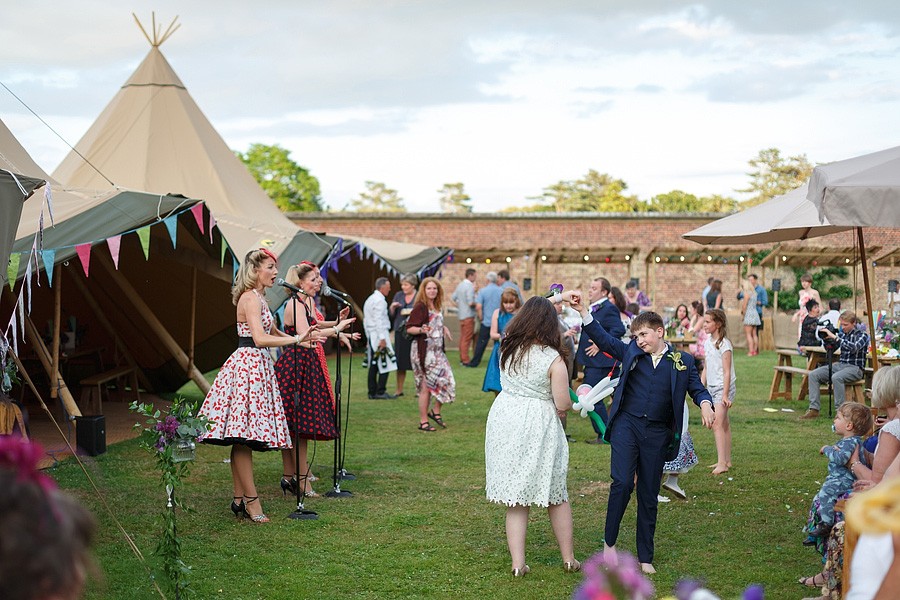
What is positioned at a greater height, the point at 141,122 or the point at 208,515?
the point at 141,122

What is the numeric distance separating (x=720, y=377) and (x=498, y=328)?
3.09 m

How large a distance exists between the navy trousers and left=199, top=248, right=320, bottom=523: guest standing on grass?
2291mm

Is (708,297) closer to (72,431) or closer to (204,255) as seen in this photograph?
(204,255)

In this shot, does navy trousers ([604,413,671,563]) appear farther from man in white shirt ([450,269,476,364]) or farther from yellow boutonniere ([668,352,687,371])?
man in white shirt ([450,269,476,364])

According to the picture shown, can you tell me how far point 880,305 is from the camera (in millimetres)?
29891

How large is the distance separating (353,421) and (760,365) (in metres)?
10.5

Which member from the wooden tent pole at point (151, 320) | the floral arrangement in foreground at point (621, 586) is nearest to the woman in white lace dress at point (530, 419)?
the floral arrangement in foreground at point (621, 586)

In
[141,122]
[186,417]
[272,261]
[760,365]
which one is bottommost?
[760,365]

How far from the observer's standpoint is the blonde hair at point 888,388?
4.53 metres

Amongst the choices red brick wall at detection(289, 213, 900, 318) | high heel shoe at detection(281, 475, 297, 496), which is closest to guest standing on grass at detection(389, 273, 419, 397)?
high heel shoe at detection(281, 475, 297, 496)

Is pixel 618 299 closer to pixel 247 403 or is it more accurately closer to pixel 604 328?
pixel 604 328

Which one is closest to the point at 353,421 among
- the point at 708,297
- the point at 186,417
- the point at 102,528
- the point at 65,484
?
the point at 65,484

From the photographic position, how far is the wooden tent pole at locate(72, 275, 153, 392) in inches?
477

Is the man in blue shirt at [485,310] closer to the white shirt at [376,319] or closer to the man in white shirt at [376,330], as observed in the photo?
the man in white shirt at [376,330]
